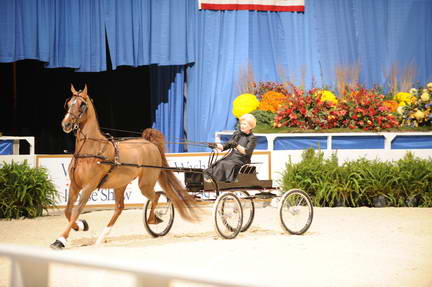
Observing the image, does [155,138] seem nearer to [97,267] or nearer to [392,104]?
[97,267]

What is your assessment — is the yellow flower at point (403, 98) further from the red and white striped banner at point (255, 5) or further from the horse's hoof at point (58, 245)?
Result: the horse's hoof at point (58, 245)

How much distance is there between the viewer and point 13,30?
11211 mm

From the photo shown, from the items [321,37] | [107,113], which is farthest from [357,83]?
[107,113]

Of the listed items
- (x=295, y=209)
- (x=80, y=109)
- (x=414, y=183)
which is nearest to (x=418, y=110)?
(x=414, y=183)

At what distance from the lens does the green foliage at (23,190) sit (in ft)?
28.0

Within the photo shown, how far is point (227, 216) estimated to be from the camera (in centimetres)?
690

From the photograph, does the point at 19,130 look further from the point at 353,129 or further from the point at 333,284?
the point at 333,284

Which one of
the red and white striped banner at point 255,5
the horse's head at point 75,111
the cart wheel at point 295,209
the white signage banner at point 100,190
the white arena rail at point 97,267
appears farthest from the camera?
the red and white striped banner at point 255,5

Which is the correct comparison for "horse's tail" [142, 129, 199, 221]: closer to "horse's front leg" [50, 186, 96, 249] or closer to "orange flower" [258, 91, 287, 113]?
"horse's front leg" [50, 186, 96, 249]

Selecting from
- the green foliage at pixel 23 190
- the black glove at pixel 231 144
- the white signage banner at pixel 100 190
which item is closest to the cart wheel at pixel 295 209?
the black glove at pixel 231 144

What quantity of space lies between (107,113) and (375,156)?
5.93 meters

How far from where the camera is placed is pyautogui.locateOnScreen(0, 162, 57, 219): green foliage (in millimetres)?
8523

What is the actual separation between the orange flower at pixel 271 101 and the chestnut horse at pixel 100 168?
4.96 metres

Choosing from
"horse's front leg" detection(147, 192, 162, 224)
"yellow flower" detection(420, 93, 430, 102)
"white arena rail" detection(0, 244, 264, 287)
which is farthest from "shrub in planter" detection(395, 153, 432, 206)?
"white arena rail" detection(0, 244, 264, 287)
